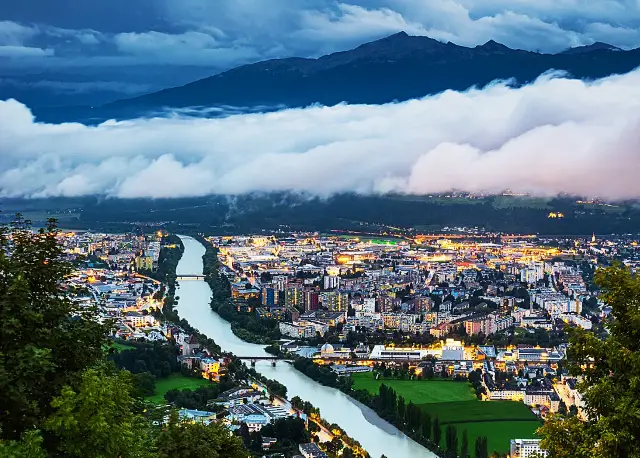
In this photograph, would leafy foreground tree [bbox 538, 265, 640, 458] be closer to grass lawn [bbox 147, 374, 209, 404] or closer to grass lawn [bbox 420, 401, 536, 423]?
grass lawn [bbox 420, 401, 536, 423]

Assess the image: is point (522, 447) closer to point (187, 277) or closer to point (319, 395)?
point (319, 395)

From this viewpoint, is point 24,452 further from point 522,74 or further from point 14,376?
point 522,74

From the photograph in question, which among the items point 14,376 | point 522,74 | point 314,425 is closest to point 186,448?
point 14,376

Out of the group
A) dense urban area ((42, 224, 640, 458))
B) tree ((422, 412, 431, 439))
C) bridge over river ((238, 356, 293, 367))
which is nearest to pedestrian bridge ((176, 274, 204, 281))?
dense urban area ((42, 224, 640, 458))

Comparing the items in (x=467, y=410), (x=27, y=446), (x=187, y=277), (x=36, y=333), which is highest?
(x=36, y=333)

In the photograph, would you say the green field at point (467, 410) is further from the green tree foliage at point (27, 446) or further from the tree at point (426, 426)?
the green tree foliage at point (27, 446)

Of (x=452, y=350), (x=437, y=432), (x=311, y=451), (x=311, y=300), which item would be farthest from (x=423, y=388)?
(x=311, y=300)
